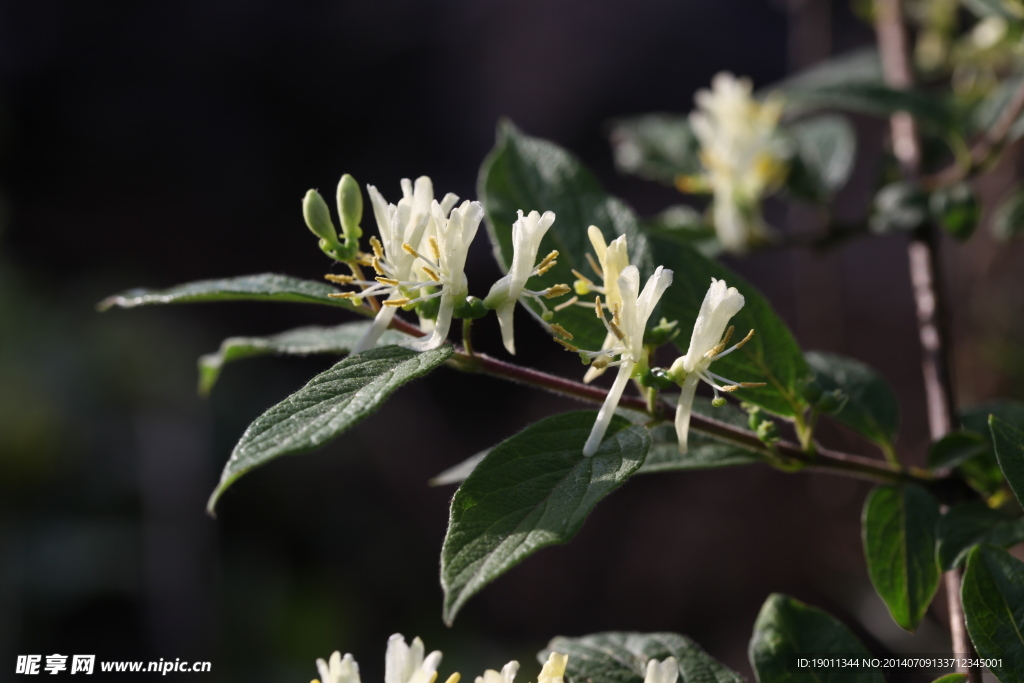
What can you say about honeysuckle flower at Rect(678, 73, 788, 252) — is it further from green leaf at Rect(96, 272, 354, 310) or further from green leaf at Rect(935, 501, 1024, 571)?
green leaf at Rect(96, 272, 354, 310)

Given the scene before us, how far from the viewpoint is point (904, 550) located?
24.5 inches

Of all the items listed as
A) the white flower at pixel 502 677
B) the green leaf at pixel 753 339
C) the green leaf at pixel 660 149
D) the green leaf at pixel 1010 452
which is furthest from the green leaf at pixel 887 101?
the white flower at pixel 502 677

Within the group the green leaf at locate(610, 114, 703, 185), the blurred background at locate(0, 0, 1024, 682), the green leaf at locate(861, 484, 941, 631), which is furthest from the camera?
the blurred background at locate(0, 0, 1024, 682)

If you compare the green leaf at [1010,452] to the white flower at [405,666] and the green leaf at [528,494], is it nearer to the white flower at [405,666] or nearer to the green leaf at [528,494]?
the green leaf at [528,494]

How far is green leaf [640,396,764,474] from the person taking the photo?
59cm

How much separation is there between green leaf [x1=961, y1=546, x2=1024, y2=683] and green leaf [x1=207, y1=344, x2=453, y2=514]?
1.18 ft

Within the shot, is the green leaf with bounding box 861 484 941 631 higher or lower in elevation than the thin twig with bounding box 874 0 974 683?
lower

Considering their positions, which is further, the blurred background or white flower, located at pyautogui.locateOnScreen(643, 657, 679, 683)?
the blurred background

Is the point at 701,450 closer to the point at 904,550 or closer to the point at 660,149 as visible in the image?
the point at 904,550

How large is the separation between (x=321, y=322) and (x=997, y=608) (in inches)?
105

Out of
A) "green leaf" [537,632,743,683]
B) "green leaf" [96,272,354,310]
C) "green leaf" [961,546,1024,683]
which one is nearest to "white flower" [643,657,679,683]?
"green leaf" [537,632,743,683]

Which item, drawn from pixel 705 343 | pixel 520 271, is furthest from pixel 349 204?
pixel 705 343

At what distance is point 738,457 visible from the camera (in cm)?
59

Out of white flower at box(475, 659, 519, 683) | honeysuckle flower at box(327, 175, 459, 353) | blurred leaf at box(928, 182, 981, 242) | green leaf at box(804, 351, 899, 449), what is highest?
blurred leaf at box(928, 182, 981, 242)
